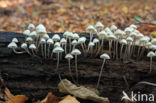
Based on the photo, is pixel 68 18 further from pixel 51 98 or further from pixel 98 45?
pixel 51 98

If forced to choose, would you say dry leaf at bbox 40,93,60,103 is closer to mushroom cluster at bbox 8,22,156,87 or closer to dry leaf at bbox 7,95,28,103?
dry leaf at bbox 7,95,28,103

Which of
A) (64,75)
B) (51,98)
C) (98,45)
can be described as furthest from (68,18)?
(51,98)

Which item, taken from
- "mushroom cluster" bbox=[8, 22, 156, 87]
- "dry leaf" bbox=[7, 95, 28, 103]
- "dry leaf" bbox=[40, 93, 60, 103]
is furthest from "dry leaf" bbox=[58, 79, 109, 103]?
"dry leaf" bbox=[7, 95, 28, 103]

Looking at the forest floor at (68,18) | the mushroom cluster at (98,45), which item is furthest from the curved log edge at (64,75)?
the forest floor at (68,18)

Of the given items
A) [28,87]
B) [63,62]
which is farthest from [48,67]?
[28,87]

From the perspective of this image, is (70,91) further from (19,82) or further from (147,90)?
(147,90)

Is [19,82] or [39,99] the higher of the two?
[19,82]

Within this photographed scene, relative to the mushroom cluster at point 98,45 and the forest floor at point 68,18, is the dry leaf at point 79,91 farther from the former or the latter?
the forest floor at point 68,18
